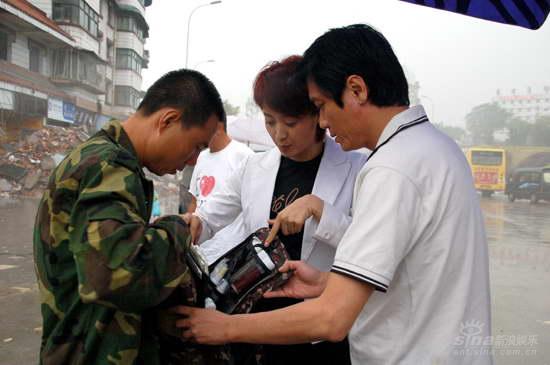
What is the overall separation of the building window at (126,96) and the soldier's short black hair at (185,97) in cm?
2798

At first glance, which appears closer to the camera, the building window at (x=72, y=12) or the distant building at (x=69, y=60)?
the distant building at (x=69, y=60)

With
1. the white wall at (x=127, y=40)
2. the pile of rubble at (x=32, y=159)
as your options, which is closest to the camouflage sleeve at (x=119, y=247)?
the pile of rubble at (x=32, y=159)

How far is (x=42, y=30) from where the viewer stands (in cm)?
1611

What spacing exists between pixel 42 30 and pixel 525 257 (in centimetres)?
1623

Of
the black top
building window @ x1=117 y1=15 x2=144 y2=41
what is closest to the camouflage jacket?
the black top

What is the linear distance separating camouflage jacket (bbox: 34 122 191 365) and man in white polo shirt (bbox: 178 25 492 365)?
0.54 feet

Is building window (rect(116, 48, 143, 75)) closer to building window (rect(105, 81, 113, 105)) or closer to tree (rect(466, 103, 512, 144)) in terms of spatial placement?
building window (rect(105, 81, 113, 105))

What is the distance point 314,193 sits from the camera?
1.75 metres

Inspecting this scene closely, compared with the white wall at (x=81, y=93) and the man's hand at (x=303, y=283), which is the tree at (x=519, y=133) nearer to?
the white wall at (x=81, y=93)

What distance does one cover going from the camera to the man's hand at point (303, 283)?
141 cm

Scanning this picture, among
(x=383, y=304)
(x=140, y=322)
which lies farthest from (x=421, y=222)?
(x=140, y=322)

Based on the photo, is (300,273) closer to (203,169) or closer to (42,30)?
(203,169)

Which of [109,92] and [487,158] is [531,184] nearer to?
[487,158]

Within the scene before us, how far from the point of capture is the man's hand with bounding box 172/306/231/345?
3.65ft
